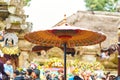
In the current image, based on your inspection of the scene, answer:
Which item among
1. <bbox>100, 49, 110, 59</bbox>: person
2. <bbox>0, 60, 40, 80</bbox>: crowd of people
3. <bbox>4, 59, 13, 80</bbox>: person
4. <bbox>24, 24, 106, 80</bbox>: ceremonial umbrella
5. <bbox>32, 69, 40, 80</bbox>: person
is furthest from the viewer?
<bbox>100, 49, 110, 59</bbox>: person

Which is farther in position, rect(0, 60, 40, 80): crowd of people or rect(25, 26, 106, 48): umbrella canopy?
rect(0, 60, 40, 80): crowd of people

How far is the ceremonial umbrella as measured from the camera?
678cm

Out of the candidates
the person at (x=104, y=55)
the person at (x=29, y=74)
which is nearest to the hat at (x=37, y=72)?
the person at (x=29, y=74)

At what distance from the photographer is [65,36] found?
22.5ft

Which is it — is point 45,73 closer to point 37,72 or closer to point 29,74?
point 37,72

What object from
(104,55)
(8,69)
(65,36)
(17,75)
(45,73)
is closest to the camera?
(65,36)

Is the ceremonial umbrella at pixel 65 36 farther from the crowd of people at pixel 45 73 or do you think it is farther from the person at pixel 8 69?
the person at pixel 8 69

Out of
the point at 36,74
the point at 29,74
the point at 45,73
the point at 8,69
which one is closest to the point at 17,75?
the point at 29,74

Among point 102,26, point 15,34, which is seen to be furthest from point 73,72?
point 102,26

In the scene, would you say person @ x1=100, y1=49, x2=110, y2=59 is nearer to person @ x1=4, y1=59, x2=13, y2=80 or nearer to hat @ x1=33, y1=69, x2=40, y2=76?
hat @ x1=33, y1=69, x2=40, y2=76

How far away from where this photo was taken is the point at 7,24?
38.4 feet

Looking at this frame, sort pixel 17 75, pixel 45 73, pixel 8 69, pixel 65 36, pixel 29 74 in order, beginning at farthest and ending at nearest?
pixel 45 73, pixel 8 69, pixel 29 74, pixel 17 75, pixel 65 36

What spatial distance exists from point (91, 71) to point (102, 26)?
8.31 m

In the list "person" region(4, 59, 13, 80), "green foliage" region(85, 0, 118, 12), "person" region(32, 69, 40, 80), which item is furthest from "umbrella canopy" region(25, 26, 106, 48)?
"green foliage" region(85, 0, 118, 12)
